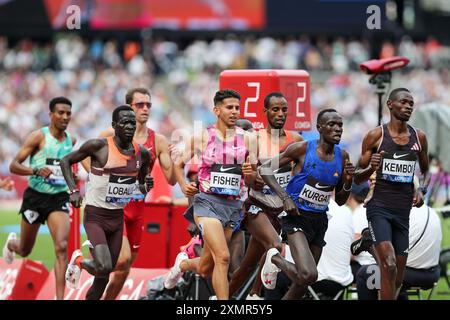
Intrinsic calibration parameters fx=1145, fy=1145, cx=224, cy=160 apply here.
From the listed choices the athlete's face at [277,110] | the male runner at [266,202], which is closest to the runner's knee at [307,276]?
the male runner at [266,202]

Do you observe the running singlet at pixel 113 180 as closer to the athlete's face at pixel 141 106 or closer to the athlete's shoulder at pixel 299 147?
the athlete's face at pixel 141 106

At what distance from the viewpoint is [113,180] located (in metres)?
11.5

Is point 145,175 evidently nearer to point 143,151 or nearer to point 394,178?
point 143,151

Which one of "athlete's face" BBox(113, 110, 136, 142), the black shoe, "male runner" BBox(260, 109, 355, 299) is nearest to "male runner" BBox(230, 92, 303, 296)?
"male runner" BBox(260, 109, 355, 299)

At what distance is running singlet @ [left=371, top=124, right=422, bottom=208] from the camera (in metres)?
11.4

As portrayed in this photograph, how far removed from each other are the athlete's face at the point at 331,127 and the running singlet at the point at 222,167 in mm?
837

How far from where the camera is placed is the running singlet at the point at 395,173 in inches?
449

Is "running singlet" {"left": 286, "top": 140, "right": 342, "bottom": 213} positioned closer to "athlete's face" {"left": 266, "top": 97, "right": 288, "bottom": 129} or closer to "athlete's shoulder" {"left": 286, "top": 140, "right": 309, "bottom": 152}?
"athlete's shoulder" {"left": 286, "top": 140, "right": 309, "bottom": 152}

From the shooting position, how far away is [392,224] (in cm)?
1151

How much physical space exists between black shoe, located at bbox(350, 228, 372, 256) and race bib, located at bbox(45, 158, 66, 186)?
11.6 ft

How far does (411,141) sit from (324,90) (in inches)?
868

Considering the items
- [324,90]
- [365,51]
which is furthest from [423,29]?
[324,90]

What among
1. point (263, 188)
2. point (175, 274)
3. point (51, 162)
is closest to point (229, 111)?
point (263, 188)
